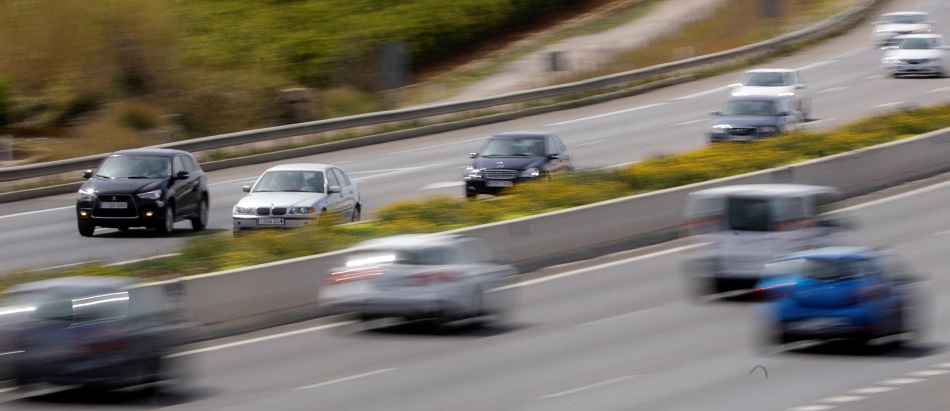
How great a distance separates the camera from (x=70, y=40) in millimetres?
41219

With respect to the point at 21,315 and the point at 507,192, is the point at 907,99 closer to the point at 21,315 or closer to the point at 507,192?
the point at 507,192

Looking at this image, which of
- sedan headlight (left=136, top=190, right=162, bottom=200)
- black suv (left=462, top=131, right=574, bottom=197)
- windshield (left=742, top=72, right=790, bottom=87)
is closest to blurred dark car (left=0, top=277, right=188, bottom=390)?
sedan headlight (left=136, top=190, right=162, bottom=200)

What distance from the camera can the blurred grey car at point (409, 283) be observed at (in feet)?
55.0

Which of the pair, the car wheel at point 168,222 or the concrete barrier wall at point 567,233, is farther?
the car wheel at point 168,222

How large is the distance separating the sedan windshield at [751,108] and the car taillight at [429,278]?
20277 millimetres

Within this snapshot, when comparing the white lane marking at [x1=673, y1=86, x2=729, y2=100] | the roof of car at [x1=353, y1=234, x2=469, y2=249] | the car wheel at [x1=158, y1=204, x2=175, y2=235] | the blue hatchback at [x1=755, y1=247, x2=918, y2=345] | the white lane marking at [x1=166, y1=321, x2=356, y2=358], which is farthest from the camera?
the white lane marking at [x1=673, y1=86, x2=729, y2=100]

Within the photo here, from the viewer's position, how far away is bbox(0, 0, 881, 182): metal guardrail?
32.1 m

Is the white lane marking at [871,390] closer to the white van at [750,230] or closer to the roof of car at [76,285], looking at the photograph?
the white van at [750,230]

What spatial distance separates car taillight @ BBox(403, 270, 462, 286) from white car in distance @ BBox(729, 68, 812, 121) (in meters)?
25.0

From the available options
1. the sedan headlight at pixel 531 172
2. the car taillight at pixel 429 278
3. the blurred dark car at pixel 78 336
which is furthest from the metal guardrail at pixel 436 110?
the blurred dark car at pixel 78 336

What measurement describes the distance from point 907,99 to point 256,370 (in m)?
33.2

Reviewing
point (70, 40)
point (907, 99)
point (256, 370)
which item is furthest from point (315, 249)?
point (907, 99)

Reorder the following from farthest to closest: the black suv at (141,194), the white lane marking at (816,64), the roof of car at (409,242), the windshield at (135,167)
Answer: the white lane marking at (816,64)
the windshield at (135,167)
the black suv at (141,194)
the roof of car at (409,242)

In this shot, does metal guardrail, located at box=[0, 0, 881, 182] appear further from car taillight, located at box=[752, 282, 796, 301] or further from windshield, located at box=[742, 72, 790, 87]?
car taillight, located at box=[752, 282, 796, 301]
